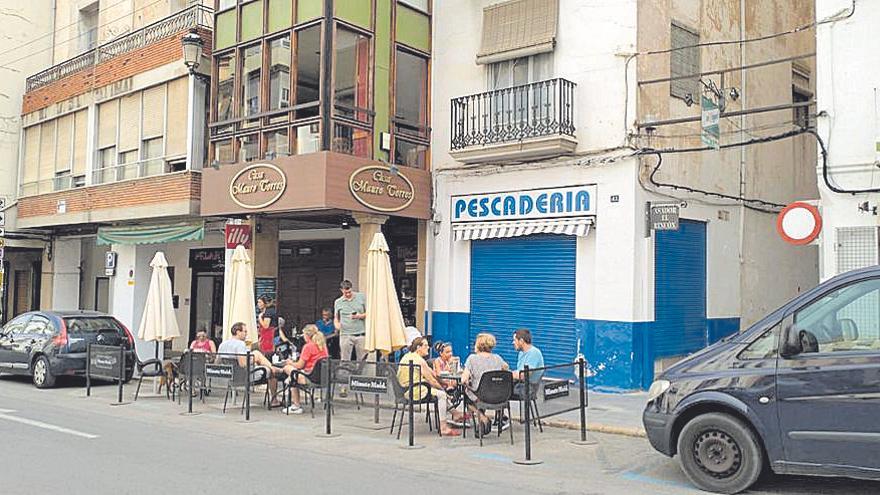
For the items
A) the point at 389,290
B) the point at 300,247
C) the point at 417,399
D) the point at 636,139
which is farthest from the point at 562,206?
the point at 300,247

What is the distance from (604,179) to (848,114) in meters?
3.97

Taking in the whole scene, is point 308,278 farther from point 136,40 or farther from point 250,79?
point 136,40

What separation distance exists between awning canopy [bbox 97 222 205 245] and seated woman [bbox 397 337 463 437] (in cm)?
927

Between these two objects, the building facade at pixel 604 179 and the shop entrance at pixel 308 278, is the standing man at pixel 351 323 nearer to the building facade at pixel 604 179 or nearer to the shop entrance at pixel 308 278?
the building facade at pixel 604 179

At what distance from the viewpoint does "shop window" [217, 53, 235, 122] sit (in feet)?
55.4

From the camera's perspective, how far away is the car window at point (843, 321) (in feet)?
22.0

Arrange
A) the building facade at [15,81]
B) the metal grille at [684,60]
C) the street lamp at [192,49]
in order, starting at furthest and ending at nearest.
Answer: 1. the building facade at [15,81]
2. the street lamp at [192,49]
3. the metal grille at [684,60]

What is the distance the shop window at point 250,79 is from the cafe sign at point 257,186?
4.64ft

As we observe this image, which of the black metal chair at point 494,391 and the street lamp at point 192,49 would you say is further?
the street lamp at point 192,49

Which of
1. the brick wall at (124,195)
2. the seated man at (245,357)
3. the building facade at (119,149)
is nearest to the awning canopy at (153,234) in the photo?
the building facade at (119,149)

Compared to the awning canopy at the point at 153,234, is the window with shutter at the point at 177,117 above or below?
above

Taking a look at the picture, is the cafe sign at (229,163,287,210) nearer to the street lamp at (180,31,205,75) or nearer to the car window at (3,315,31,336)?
the street lamp at (180,31,205,75)

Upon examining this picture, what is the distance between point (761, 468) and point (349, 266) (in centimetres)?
1376

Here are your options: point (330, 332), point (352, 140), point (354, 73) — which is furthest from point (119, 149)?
point (330, 332)
